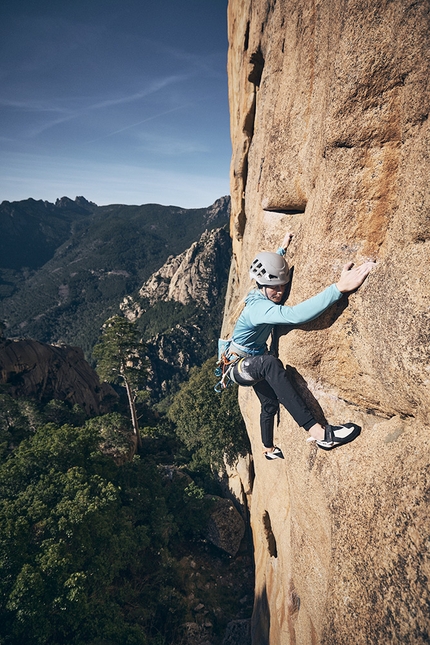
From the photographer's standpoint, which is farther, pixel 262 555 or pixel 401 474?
pixel 262 555

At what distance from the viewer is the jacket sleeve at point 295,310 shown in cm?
485

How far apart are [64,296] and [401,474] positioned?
183459 mm

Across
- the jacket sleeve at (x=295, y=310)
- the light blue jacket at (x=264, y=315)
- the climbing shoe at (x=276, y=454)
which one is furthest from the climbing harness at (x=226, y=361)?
the climbing shoe at (x=276, y=454)

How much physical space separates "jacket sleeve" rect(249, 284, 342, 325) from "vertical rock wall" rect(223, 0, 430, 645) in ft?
1.98

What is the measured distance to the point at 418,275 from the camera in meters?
4.18

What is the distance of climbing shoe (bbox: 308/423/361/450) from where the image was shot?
548cm

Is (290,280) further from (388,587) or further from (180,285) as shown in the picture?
(180,285)

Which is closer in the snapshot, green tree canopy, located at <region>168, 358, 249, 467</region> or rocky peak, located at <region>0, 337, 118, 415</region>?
green tree canopy, located at <region>168, 358, 249, 467</region>

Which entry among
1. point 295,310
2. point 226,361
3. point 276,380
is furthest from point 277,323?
point 226,361

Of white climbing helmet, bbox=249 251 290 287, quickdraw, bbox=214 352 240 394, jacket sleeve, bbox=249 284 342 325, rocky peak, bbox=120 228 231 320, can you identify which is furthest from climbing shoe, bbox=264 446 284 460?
rocky peak, bbox=120 228 231 320

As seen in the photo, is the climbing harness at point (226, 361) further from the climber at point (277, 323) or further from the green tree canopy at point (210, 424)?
the green tree canopy at point (210, 424)

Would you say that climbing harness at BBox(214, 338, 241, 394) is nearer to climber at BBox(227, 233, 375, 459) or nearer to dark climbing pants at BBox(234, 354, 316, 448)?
climber at BBox(227, 233, 375, 459)

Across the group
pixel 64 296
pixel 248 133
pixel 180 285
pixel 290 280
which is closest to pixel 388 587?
pixel 290 280

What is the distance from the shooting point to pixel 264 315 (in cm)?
558
